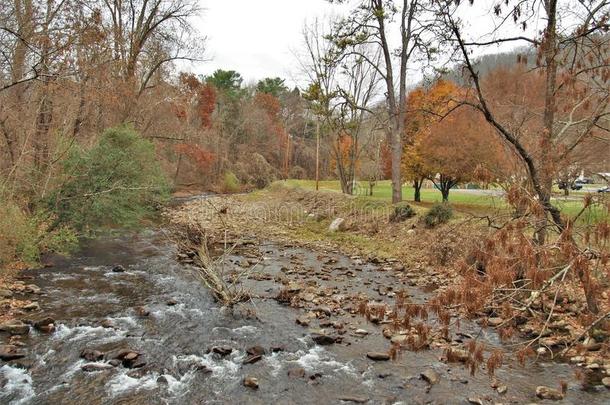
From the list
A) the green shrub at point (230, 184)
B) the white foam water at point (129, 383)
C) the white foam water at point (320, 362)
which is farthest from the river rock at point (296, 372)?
the green shrub at point (230, 184)

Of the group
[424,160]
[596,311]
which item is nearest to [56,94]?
[596,311]

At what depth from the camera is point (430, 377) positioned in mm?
6293

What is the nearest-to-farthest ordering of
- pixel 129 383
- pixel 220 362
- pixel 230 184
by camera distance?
1. pixel 129 383
2. pixel 220 362
3. pixel 230 184

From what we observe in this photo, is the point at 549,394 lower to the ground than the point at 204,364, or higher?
higher

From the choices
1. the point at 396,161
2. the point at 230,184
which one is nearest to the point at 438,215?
the point at 396,161

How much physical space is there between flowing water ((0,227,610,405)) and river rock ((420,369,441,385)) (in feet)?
0.30

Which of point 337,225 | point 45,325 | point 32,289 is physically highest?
point 337,225

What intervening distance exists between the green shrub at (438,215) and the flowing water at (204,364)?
16.9 feet

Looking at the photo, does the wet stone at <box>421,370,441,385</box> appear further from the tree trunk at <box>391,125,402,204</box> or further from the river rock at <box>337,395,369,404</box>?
the tree trunk at <box>391,125,402,204</box>

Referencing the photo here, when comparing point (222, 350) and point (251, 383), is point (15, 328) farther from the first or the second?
point (251, 383)

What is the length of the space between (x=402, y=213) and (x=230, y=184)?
2959cm

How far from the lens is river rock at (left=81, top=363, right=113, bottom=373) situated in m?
6.52

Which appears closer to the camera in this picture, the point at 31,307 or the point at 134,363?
the point at 134,363

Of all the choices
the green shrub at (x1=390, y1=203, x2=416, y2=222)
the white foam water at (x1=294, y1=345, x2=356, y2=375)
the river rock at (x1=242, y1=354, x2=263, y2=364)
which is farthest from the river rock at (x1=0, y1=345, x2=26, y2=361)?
the green shrub at (x1=390, y1=203, x2=416, y2=222)
